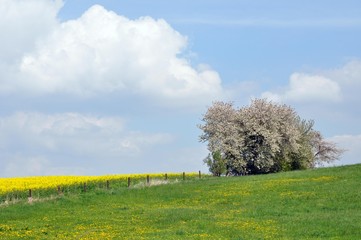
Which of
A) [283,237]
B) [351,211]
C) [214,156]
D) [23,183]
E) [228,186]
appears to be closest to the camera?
[283,237]

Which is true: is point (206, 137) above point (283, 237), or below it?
above

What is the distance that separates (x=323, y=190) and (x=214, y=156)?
36.8 meters

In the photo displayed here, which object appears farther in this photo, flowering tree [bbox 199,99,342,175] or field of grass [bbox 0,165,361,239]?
flowering tree [bbox 199,99,342,175]

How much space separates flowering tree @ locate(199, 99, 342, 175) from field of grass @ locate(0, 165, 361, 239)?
81.1 ft

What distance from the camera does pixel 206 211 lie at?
43875 millimetres

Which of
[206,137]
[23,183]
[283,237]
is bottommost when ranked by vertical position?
[283,237]

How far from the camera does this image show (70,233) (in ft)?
121

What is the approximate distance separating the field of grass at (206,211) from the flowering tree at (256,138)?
81.1 ft

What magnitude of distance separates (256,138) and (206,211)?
50.9 m

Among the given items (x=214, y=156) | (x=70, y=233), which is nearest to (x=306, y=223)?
(x=70, y=233)

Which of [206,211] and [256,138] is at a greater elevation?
[256,138]

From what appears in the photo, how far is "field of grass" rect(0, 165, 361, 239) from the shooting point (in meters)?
34.7

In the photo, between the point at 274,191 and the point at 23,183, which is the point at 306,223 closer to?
the point at 274,191

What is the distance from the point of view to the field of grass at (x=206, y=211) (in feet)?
114
